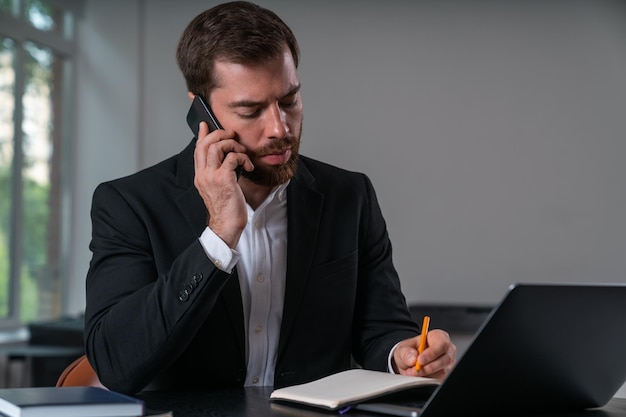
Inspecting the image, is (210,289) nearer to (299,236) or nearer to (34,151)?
(299,236)

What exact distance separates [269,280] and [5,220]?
297cm

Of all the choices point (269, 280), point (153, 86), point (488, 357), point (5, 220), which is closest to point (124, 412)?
point (488, 357)

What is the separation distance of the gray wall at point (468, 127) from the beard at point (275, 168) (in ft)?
9.12

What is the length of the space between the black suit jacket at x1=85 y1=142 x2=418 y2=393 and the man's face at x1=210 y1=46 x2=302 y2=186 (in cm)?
15

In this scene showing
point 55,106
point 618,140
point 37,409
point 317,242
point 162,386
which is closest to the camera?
point 37,409

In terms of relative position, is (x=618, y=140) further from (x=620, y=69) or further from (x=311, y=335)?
(x=311, y=335)

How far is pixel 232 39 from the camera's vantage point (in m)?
1.79

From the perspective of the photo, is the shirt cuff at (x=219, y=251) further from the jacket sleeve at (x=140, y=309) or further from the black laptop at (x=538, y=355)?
the black laptop at (x=538, y=355)

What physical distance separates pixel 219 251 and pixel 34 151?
11.1ft

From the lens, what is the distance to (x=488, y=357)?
1101 millimetres

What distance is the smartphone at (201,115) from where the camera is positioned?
1.83 metres

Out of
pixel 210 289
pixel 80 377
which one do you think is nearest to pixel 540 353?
pixel 210 289

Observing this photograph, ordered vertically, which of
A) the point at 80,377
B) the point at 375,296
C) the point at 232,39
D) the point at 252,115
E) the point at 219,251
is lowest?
the point at 80,377

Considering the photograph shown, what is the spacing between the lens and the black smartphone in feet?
6.01
